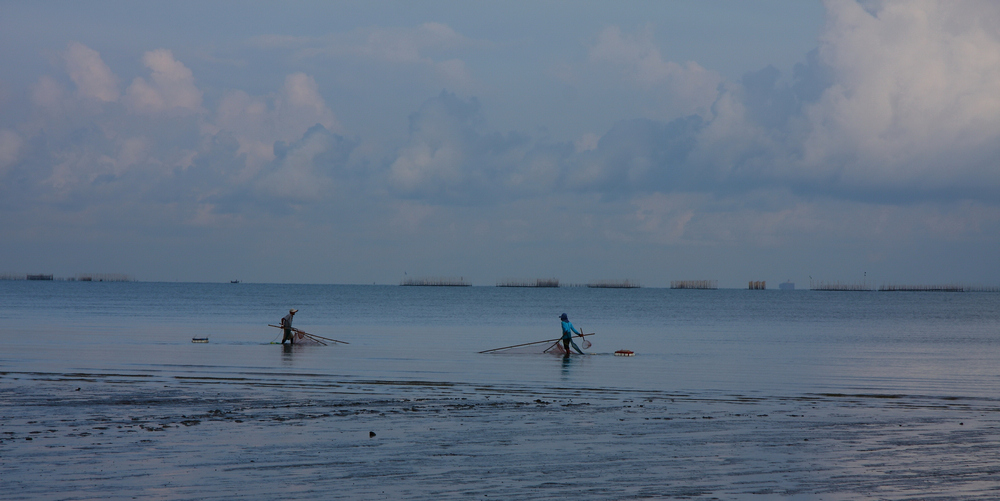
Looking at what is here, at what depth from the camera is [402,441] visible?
14.5 m

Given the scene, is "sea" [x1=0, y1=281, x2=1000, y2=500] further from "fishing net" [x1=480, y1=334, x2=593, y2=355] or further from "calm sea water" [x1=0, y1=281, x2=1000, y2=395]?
"fishing net" [x1=480, y1=334, x2=593, y2=355]

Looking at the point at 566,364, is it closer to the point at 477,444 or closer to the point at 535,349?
the point at 535,349

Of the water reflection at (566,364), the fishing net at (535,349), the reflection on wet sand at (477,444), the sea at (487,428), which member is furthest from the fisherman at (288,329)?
the reflection on wet sand at (477,444)

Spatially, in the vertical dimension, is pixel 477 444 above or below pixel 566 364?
above

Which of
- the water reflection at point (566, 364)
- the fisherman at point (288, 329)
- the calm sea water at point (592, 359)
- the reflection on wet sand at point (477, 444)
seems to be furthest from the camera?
the fisherman at point (288, 329)

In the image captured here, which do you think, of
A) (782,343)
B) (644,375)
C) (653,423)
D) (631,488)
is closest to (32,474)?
(631,488)

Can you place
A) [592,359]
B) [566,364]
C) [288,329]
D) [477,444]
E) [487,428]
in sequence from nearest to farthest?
[477,444], [487,428], [566,364], [592,359], [288,329]

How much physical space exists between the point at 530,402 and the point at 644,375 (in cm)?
914

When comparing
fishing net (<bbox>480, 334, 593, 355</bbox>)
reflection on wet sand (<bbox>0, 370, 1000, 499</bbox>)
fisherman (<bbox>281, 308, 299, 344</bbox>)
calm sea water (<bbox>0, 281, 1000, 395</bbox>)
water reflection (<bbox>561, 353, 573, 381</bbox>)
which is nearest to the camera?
reflection on wet sand (<bbox>0, 370, 1000, 499</bbox>)

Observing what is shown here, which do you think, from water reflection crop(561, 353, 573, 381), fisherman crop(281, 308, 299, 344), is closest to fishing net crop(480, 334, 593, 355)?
water reflection crop(561, 353, 573, 381)

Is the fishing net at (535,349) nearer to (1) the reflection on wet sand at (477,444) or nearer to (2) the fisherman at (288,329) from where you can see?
(2) the fisherman at (288,329)

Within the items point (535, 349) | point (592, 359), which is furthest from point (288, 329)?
point (592, 359)

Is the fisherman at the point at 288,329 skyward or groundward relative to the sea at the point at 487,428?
skyward

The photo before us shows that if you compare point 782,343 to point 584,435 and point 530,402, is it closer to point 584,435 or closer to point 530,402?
point 530,402
